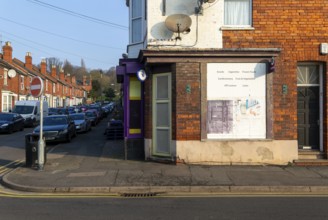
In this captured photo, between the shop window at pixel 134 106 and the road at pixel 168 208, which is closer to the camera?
the road at pixel 168 208

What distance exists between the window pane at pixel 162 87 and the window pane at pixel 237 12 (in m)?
2.67

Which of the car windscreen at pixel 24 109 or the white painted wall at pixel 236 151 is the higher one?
the car windscreen at pixel 24 109

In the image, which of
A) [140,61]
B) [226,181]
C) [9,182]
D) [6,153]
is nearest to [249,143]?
[226,181]

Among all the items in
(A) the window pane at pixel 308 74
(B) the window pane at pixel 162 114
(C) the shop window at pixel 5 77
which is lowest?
(B) the window pane at pixel 162 114

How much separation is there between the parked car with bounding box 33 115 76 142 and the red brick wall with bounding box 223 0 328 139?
11.3 m

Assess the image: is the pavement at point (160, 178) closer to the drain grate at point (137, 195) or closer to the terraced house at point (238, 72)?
the drain grate at point (137, 195)

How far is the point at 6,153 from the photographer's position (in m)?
17.0

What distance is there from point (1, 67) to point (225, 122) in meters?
36.6

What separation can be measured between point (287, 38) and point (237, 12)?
1763 millimetres

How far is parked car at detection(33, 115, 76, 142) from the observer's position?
20.2 m

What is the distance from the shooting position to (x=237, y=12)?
498 inches

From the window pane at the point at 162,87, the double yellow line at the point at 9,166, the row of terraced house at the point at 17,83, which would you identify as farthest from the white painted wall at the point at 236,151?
the row of terraced house at the point at 17,83

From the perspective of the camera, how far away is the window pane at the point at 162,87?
42.5 feet


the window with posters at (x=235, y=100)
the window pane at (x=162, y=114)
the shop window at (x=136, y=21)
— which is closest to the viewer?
the window with posters at (x=235, y=100)
